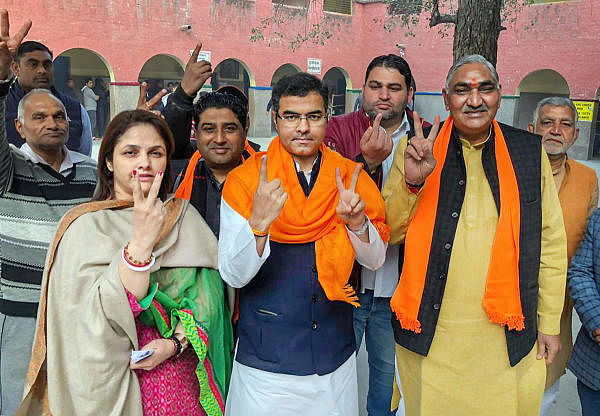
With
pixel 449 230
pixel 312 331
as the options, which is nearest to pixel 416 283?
pixel 449 230

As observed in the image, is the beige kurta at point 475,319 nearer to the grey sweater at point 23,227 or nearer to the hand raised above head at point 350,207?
the hand raised above head at point 350,207

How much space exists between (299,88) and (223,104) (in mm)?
674

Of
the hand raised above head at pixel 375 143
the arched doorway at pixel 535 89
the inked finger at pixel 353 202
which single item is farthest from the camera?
the arched doorway at pixel 535 89

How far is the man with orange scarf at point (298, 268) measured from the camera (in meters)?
1.94

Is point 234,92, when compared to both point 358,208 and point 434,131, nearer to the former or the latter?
point 434,131

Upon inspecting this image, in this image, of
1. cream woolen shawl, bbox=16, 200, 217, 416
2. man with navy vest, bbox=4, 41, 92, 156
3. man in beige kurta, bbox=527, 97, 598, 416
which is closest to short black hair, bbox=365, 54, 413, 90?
man in beige kurta, bbox=527, 97, 598, 416

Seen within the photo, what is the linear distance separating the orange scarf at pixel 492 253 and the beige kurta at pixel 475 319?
0.16ft

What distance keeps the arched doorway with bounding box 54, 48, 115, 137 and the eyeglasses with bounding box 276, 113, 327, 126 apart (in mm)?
15996

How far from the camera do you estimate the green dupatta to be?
1876 millimetres

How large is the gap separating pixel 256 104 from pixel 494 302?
54.5ft

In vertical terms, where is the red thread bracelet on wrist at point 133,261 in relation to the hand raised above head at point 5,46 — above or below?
below

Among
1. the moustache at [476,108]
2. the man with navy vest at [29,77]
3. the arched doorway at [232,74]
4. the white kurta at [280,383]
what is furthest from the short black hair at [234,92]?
the arched doorway at [232,74]

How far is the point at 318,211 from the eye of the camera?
6.45ft

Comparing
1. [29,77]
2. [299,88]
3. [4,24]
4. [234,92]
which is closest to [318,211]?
[299,88]
